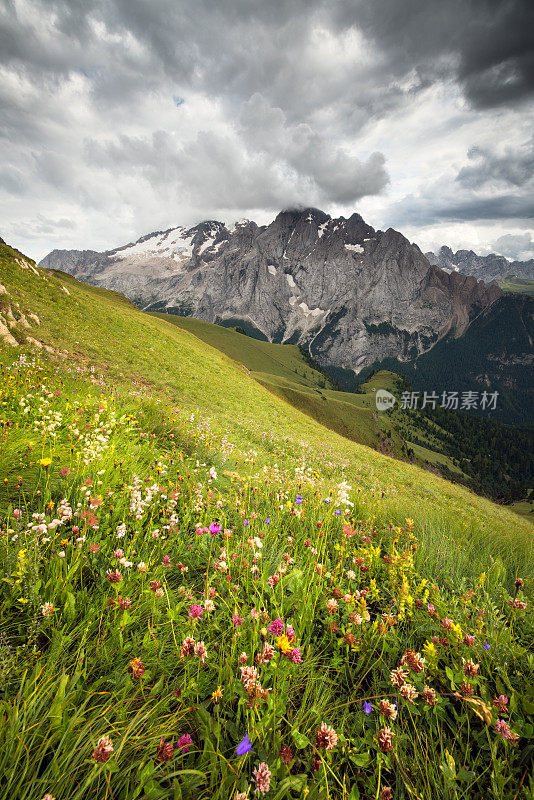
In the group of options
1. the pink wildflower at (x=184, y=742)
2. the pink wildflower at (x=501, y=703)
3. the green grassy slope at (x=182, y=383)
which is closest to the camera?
the pink wildflower at (x=184, y=742)

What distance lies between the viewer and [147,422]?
8188 mm

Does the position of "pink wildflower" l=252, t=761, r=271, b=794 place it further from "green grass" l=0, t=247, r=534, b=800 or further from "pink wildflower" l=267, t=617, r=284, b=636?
"pink wildflower" l=267, t=617, r=284, b=636

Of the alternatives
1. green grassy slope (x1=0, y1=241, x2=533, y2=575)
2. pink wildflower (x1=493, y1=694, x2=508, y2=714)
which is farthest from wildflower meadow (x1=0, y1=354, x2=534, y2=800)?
green grassy slope (x1=0, y1=241, x2=533, y2=575)

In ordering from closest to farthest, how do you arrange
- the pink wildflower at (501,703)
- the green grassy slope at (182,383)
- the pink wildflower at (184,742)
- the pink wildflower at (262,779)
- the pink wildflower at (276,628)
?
1. the pink wildflower at (262,779)
2. the pink wildflower at (184,742)
3. the pink wildflower at (501,703)
4. the pink wildflower at (276,628)
5. the green grassy slope at (182,383)

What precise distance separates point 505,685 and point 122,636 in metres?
3.12

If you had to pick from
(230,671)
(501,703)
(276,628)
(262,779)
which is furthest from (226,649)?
(501,703)

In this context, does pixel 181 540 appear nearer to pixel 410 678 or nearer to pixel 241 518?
pixel 241 518

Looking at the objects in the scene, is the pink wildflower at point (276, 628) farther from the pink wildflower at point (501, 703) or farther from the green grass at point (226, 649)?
the pink wildflower at point (501, 703)

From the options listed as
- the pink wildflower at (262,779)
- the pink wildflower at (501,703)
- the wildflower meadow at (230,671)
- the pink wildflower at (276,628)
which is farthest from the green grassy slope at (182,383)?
the pink wildflower at (262,779)

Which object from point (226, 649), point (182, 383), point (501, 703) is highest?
point (182, 383)

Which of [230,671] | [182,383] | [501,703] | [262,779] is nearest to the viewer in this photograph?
[262,779]

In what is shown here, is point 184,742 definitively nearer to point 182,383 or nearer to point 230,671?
point 230,671

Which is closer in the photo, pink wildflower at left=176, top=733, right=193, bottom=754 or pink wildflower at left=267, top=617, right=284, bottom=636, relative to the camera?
pink wildflower at left=176, top=733, right=193, bottom=754

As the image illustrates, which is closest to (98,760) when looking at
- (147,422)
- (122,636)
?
(122,636)
